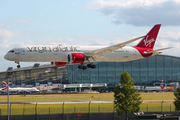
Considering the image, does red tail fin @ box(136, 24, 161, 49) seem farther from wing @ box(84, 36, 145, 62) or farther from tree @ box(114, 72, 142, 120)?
tree @ box(114, 72, 142, 120)

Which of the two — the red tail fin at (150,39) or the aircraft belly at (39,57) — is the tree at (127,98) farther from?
the red tail fin at (150,39)

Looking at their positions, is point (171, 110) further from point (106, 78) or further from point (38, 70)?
point (38, 70)

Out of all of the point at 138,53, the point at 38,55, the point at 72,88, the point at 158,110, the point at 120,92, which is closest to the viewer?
the point at 120,92

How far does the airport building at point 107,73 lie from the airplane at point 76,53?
63488 mm

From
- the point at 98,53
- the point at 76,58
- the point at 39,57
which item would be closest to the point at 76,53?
the point at 76,58

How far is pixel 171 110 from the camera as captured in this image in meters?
46.2

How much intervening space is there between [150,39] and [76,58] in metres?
20.2

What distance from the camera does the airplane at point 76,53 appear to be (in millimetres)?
57188

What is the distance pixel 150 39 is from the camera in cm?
6875

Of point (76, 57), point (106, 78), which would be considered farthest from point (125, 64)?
point (76, 57)

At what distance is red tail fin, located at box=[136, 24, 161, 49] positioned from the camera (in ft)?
223

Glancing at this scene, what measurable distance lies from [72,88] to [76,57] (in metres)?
72.6

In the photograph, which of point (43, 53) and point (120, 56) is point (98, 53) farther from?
point (43, 53)

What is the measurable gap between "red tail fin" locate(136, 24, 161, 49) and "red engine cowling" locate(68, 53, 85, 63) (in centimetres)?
1578
